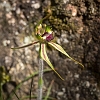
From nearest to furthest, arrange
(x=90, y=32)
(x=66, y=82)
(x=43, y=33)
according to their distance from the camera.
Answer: (x=43, y=33)
(x=90, y=32)
(x=66, y=82)

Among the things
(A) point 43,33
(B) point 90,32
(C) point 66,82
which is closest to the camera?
(A) point 43,33

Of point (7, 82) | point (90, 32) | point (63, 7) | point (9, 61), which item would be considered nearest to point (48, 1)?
point (63, 7)

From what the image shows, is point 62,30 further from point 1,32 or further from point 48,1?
point 1,32

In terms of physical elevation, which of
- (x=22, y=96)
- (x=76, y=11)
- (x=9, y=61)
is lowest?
(x=22, y=96)

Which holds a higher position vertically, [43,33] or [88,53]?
[43,33]

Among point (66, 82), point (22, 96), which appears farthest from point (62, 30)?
point (22, 96)

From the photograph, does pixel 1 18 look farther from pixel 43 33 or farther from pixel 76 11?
pixel 43 33

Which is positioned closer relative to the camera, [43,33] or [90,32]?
[43,33]
